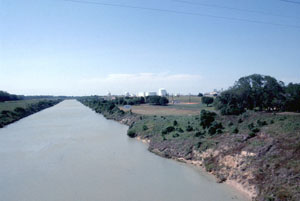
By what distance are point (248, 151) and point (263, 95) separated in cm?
2441

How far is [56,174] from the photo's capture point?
15.3 m

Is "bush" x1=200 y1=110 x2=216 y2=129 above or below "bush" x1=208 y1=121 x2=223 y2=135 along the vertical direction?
above

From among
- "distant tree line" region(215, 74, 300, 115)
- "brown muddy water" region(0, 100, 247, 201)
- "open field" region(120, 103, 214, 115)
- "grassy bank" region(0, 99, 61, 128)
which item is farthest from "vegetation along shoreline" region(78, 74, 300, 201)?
"grassy bank" region(0, 99, 61, 128)

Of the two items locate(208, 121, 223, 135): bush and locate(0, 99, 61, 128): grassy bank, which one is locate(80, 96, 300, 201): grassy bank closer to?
locate(208, 121, 223, 135): bush

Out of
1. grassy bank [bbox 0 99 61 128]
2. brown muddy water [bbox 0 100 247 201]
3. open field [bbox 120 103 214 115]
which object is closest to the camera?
brown muddy water [bbox 0 100 247 201]

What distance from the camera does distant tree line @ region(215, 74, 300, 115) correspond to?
34000 millimetres

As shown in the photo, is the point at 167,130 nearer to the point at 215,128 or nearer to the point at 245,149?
the point at 215,128

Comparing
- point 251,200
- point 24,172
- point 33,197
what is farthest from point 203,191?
point 24,172

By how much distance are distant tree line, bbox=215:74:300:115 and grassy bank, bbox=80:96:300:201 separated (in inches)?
482

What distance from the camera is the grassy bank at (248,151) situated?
10.9 m

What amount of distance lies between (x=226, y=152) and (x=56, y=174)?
12.2 metres

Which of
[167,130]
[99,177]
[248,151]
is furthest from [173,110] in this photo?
[99,177]

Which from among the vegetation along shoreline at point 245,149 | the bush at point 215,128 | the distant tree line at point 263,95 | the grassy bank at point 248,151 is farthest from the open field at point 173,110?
the grassy bank at point 248,151

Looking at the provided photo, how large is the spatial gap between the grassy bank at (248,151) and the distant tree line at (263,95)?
40.2 ft
